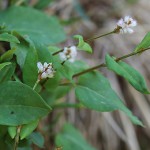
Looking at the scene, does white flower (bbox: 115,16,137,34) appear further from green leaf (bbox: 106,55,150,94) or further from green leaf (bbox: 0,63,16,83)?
green leaf (bbox: 0,63,16,83)

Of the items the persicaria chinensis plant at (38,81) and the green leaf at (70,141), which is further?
the green leaf at (70,141)

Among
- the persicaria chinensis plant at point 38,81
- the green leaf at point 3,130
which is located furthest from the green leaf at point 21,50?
the green leaf at point 3,130

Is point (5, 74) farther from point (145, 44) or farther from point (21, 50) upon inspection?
point (145, 44)

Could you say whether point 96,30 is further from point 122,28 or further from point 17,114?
point 17,114

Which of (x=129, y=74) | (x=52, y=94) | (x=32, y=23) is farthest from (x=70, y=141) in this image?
(x=129, y=74)

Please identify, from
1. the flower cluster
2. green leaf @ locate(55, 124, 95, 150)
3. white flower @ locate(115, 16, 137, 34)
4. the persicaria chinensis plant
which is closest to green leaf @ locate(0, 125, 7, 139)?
the persicaria chinensis plant

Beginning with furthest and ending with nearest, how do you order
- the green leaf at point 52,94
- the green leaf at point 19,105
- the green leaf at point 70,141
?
the green leaf at point 70,141 < the green leaf at point 52,94 < the green leaf at point 19,105

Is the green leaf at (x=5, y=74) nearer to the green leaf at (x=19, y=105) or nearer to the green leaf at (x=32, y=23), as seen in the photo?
the green leaf at (x=19, y=105)
